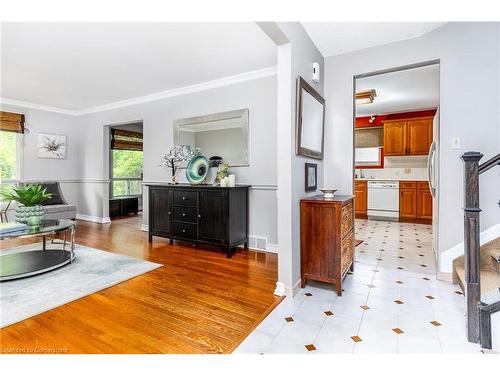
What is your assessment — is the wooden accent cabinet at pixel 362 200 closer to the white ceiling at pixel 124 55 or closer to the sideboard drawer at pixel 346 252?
the sideboard drawer at pixel 346 252

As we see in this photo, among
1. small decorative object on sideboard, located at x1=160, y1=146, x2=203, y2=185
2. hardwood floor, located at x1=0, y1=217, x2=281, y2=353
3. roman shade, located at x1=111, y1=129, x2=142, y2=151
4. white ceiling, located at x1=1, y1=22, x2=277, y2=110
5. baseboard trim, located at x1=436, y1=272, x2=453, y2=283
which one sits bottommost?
hardwood floor, located at x1=0, y1=217, x2=281, y2=353

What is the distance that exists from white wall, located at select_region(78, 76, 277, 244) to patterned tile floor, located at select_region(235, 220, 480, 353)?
147 cm

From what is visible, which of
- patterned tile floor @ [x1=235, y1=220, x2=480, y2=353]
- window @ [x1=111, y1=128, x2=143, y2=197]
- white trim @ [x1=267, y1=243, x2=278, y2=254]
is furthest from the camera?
window @ [x1=111, y1=128, x2=143, y2=197]

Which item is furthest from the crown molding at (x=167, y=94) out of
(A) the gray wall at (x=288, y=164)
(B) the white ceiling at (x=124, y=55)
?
(A) the gray wall at (x=288, y=164)

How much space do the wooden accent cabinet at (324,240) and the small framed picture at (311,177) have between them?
321 mm

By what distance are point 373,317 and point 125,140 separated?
6.83 meters

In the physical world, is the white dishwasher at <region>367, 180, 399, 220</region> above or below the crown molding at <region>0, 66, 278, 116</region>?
below

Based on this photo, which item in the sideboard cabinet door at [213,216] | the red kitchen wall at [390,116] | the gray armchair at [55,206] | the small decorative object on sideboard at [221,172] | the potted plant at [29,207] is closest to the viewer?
the potted plant at [29,207]

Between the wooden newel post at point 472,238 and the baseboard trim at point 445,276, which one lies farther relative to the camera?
the baseboard trim at point 445,276

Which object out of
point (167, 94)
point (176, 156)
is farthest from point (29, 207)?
point (167, 94)

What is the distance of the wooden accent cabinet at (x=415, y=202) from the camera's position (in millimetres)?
5969

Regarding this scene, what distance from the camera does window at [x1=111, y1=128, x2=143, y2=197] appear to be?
270 inches

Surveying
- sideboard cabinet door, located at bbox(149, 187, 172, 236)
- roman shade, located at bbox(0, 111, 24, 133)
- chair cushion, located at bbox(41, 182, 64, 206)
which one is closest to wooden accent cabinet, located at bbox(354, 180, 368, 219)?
sideboard cabinet door, located at bbox(149, 187, 172, 236)

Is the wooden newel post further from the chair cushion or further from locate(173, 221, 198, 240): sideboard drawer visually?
the chair cushion
